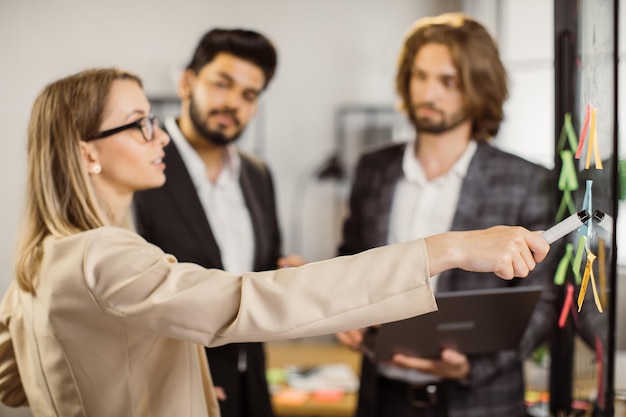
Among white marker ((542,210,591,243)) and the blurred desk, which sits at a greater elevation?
white marker ((542,210,591,243))

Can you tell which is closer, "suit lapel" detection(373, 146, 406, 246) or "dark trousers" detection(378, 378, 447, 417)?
"dark trousers" detection(378, 378, 447, 417)

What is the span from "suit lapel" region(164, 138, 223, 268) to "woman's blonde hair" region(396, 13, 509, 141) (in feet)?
2.23

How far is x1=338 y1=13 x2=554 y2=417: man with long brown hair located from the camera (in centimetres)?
200

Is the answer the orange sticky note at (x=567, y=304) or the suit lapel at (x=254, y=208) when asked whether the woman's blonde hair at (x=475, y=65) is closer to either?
the suit lapel at (x=254, y=208)

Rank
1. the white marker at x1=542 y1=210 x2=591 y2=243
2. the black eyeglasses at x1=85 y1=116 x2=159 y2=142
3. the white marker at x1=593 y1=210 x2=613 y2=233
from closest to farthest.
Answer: the white marker at x1=542 y1=210 x2=591 y2=243 → the white marker at x1=593 y1=210 x2=613 y2=233 → the black eyeglasses at x1=85 y1=116 x2=159 y2=142

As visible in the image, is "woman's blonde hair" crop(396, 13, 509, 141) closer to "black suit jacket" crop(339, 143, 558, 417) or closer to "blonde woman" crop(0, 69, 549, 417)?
"black suit jacket" crop(339, 143, 558, 417)

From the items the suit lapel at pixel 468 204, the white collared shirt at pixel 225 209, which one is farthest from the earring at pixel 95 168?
the suit lapel at pixel 468 204

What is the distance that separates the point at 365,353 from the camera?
2105 mm

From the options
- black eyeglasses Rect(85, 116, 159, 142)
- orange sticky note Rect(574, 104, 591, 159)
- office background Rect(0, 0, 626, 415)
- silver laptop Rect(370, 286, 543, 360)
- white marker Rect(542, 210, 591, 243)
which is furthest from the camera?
office background Rect(0, 0, 626, 415)

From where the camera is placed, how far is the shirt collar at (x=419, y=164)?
6.95 feet

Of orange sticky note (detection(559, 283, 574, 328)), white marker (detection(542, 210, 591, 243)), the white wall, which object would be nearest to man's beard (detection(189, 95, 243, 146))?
orange sticky note (detection(559, 283, 574, 328))

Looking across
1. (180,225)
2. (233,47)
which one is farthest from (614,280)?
(233,47)

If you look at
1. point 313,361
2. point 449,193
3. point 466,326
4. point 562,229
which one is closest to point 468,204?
point 449,193

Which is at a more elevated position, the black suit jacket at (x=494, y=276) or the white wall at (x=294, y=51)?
the white wall at (x=294, y=51)
